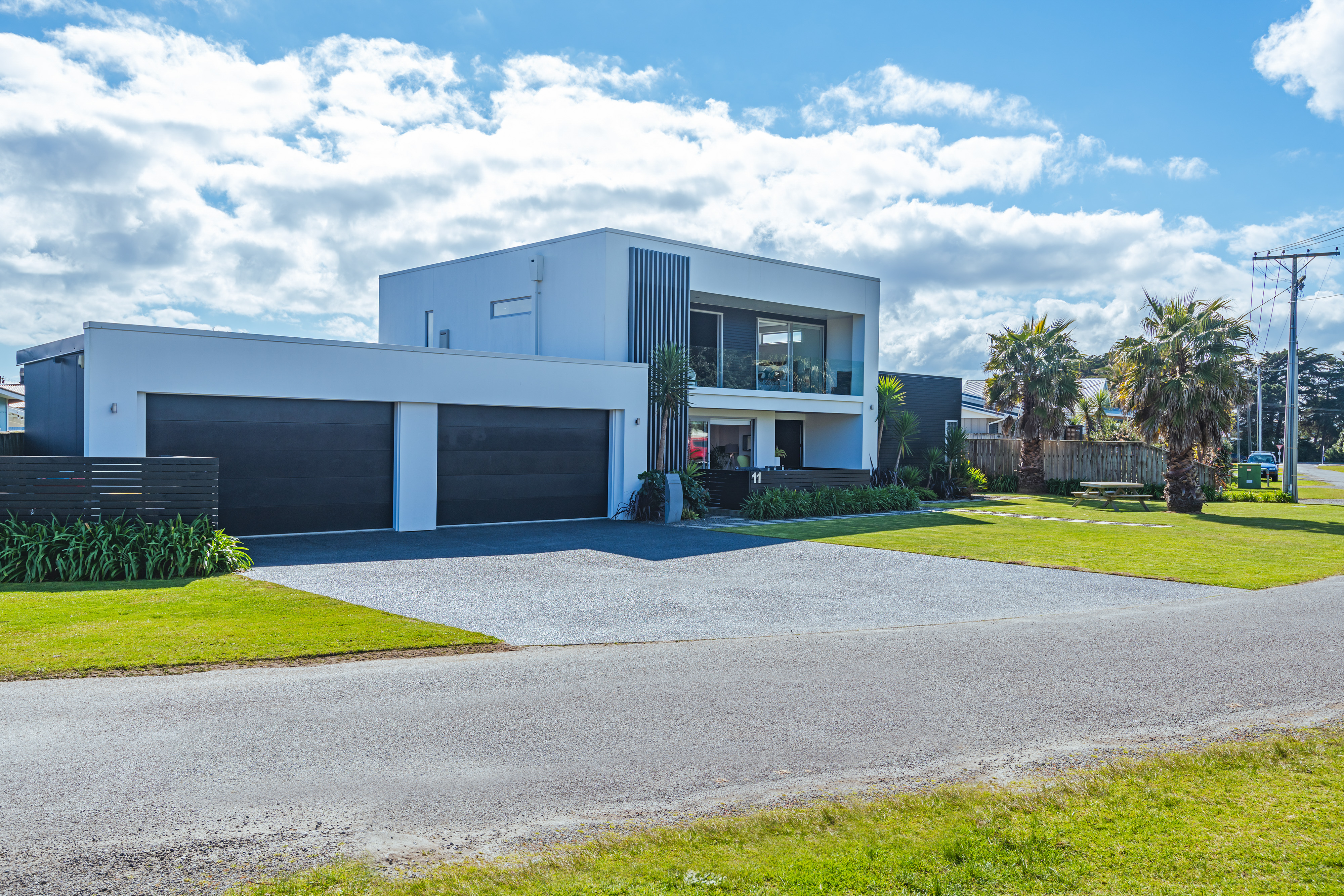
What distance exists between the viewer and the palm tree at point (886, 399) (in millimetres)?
26562

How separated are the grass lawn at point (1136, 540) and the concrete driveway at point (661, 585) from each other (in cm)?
102

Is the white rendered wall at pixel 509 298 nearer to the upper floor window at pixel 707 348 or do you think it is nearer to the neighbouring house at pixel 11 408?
the upper floor window at pixel 707 348

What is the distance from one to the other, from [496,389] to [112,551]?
25.3 feet

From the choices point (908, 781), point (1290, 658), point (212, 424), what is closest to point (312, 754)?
point (908, 781)

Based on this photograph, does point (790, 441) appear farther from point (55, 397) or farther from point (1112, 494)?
point (55, 397)

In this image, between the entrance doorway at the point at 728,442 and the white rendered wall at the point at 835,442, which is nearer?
the entrance doorway at the point at 728,442

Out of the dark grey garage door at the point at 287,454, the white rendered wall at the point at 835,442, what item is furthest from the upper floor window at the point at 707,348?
the dark grey garage door at the point at 287,454

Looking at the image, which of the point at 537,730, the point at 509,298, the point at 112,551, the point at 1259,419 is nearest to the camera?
the point at 537,730

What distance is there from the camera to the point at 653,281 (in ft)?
67.9

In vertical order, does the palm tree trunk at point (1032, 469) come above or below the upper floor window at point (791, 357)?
below

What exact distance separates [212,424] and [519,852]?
12649 mm

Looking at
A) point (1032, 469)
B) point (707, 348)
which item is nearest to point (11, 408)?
point (707, 348)

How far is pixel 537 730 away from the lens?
5.54m

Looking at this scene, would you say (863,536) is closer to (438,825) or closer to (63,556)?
(63,556)
